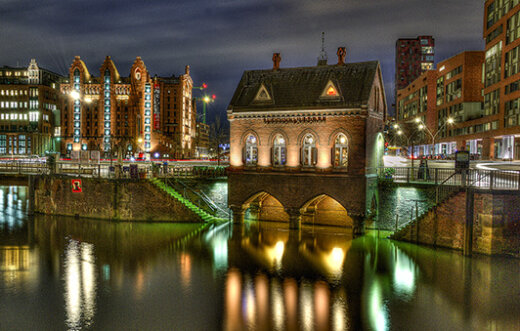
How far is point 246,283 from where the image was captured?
20125mm

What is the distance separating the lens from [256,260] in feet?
79.5

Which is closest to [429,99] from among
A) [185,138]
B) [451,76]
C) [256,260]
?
[451,76]

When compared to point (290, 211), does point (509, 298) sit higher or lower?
lower

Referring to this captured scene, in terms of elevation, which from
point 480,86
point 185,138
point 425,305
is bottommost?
point 425,305

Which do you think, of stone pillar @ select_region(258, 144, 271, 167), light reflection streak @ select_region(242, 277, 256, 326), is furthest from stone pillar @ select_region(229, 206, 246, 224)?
light reflection streak @ select_region(242, 277, 256, 326)

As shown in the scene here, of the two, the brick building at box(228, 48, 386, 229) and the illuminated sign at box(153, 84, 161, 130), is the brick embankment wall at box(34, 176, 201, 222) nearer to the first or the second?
the brick building at box(228, 48, 386, 229)

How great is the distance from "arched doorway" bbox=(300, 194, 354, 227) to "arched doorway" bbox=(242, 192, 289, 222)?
6.96ft

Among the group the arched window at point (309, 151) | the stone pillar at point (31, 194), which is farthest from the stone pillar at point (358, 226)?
the stone pillar at point (31, 194)

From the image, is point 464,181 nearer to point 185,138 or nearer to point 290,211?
point 290,211

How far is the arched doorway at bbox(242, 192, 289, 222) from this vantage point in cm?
3409

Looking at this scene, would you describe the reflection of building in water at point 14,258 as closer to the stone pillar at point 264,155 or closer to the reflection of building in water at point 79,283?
the reflection of building in water at point 79,283

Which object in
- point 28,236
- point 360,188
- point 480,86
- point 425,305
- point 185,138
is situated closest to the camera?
point 425,305

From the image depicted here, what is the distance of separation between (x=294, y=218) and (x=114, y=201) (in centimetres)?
1652

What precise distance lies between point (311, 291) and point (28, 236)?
2320cm
